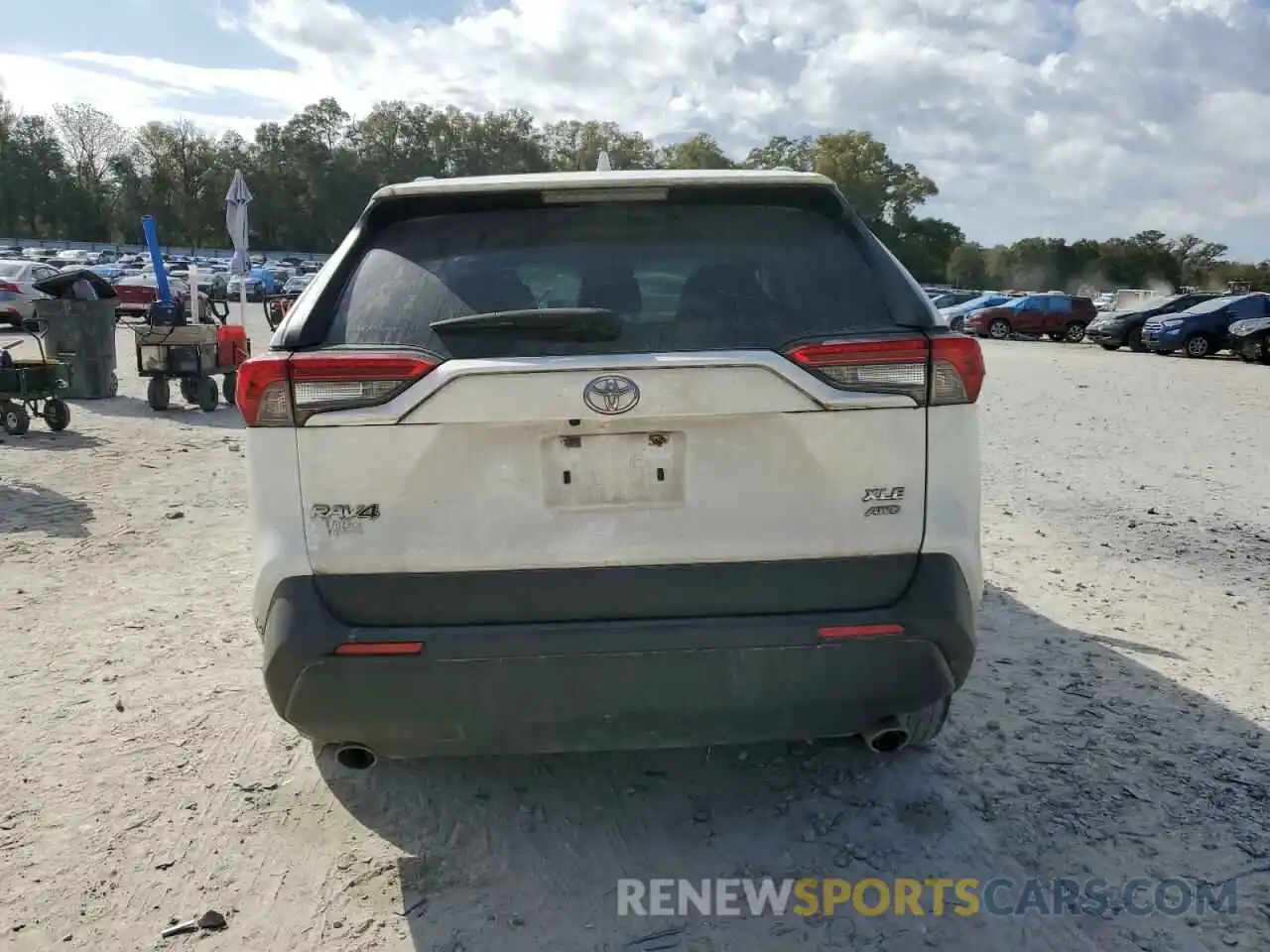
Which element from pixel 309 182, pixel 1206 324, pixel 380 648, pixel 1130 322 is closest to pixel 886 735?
pixel 380 648

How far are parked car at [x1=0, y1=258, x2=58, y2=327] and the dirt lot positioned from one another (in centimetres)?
2243

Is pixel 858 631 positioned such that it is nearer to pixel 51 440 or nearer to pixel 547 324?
pixel 547 324

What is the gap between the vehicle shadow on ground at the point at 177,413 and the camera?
40.3ft

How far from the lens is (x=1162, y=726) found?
3951 mm

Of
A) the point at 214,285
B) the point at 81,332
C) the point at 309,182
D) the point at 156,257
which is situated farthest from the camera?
the point at 309,182

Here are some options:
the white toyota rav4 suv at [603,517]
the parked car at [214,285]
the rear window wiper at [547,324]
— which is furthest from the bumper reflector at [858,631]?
the parked car at [214,285]

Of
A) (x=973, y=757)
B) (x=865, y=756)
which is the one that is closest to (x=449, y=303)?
(x=865, y=756)

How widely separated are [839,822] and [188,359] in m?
11.5

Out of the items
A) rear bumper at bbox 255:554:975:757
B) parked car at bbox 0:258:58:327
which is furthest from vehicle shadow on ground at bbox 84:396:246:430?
parked car at bbox 0:258:58:327

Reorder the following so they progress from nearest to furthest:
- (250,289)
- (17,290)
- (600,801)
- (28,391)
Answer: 1. (600,801)
2. (28,391)
3. (17,290)
4. (250,289)

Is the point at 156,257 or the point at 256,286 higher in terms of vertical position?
the point at 156,257

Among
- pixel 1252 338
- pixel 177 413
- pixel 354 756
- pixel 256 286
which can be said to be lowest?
pixel 1252 338

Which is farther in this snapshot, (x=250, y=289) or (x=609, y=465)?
(x=250, y=289)

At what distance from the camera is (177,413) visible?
12.9m
